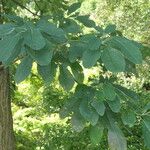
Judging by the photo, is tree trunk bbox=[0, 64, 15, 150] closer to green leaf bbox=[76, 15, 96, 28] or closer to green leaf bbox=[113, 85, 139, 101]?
green leaf bbox=[76, 15, 96, 28]

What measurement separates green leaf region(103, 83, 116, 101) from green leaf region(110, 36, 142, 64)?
0.23 m

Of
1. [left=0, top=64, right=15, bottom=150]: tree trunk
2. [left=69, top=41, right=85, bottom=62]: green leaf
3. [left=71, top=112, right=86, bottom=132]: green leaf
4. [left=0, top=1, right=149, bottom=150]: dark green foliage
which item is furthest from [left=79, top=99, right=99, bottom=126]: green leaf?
[left=0, top=64, right=15, bottom=150]: tree trunk

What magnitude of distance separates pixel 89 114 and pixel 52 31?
1.34ft

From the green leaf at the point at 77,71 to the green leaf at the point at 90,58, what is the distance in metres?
0.54

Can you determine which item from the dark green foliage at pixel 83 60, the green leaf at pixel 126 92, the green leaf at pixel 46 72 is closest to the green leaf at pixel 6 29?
the dark green foliage at pixel 83 60

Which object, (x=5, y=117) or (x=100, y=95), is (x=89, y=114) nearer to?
(x=100, y=95)

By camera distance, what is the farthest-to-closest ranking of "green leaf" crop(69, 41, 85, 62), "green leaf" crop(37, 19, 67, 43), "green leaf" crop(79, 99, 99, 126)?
"green leaf" crop(69, 41, 85, 62), "green leaf" crop(79, 99, 99, 126), "green leaf" crop(37, 19, 67, 43)

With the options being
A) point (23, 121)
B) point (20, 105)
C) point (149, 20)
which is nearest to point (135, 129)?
point (23, 121)

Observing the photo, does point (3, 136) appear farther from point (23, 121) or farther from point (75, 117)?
point (23, 121)

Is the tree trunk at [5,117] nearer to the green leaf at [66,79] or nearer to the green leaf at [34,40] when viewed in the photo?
the green leaf at [66,79]

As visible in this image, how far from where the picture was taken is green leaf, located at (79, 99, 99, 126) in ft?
6.37

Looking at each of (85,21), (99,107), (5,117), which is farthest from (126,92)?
(5,117)

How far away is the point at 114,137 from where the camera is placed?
2.11 m

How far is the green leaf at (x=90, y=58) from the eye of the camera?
1747 mm
